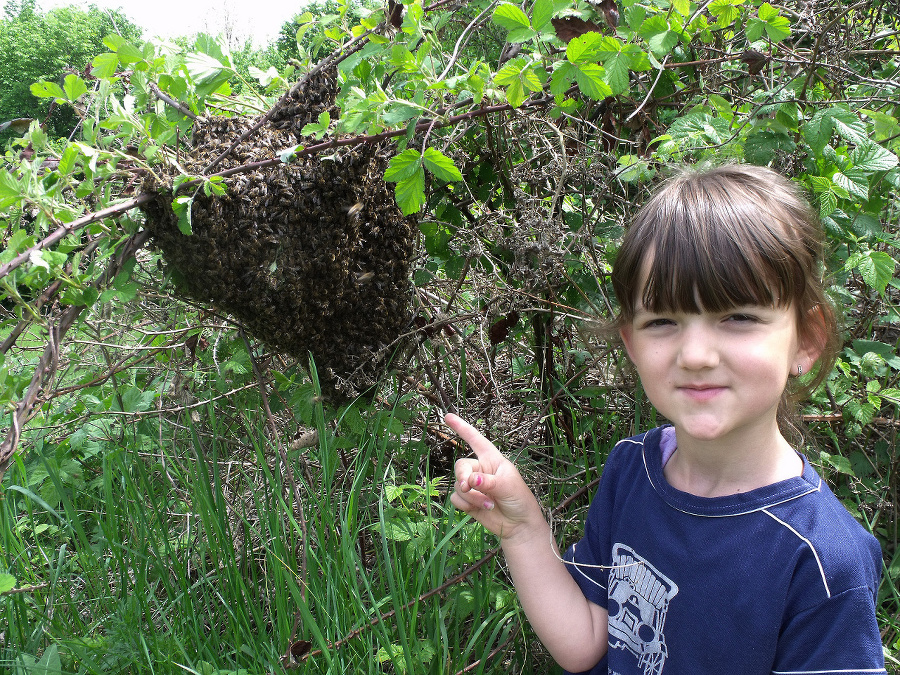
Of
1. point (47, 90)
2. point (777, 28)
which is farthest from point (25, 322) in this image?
point (777, 28)

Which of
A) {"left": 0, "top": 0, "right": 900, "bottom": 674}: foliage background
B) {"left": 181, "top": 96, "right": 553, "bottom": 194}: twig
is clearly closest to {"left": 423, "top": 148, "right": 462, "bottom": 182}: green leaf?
{"left": 0, "top": 0, "right": 900, "bottom": 674}: foliage background

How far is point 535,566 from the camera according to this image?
1.34 metres

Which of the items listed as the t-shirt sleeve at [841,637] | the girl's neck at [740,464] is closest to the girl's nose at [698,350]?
the girl's neck at [740,464]

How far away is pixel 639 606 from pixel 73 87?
162 centimetres

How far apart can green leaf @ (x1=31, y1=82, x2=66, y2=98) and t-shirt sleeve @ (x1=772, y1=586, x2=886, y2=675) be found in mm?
1814

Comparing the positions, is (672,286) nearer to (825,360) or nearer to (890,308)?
(825,360)

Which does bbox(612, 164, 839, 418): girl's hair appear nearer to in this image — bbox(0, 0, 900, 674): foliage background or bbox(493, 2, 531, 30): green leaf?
bbox(0, 0, 900, 674): foliage background

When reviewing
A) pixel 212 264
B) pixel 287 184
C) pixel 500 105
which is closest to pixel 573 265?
pixel 500 105

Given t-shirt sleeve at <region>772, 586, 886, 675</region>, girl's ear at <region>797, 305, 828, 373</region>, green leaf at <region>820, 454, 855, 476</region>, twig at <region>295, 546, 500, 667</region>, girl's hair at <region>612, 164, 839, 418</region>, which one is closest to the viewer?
t-shirt sleeve at <region>772, 586, 886, 675</region>

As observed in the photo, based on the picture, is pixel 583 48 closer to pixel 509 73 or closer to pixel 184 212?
pixel 509 73

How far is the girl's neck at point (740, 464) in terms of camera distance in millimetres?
1161

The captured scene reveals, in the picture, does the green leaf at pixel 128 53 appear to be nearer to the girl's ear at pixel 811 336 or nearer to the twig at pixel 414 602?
the twig at pixel 414 602

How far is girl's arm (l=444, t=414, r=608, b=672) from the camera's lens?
1.32 meters

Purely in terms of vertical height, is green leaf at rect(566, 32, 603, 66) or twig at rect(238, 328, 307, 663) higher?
green leaf at rect(566, 32, 603, 66)
